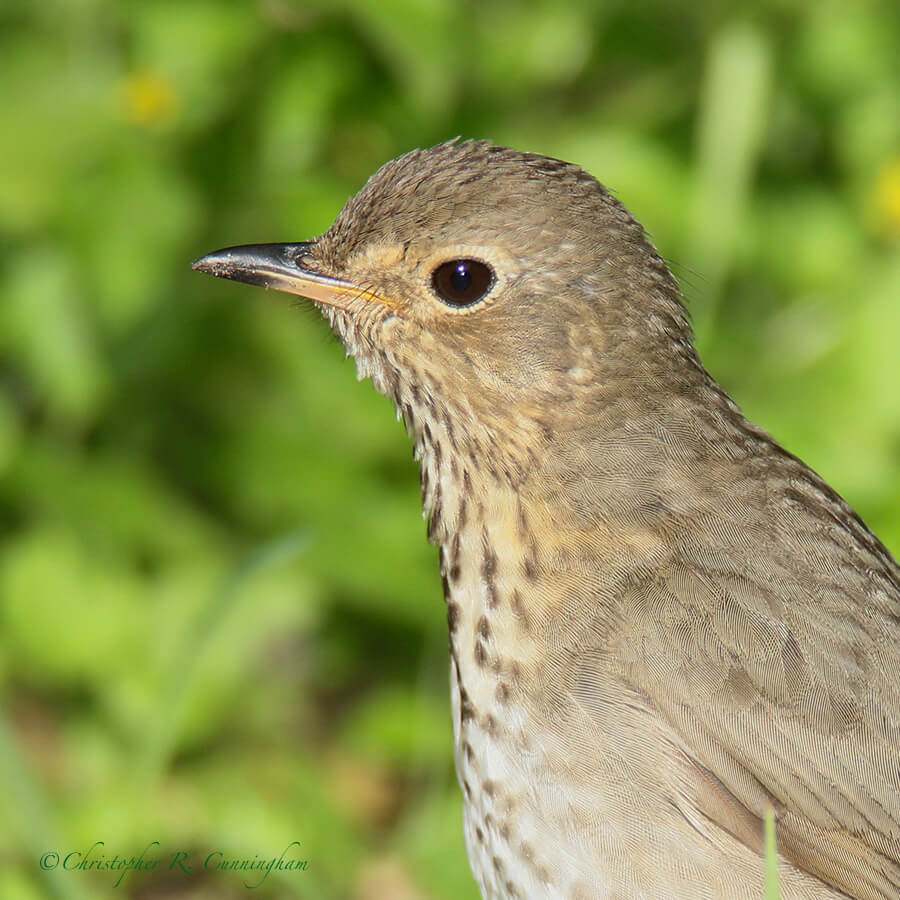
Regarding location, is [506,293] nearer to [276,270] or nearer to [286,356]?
[276,270]

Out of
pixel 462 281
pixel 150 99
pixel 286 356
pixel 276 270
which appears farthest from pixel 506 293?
pixel 286 356

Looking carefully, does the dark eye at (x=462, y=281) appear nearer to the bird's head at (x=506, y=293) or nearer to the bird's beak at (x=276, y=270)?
the bird's head at (x=506, y=293)

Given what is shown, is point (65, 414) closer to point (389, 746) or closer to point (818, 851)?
point (389, 746)

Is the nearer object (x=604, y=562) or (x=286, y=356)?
(x=604, y=562)

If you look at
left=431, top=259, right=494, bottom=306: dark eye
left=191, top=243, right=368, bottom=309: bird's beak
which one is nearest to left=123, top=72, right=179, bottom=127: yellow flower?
left=191, top=243, right=368, bottom=309: bird's beak

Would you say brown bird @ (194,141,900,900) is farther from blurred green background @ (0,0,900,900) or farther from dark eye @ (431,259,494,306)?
blurred green background @ (0,0,900,900)

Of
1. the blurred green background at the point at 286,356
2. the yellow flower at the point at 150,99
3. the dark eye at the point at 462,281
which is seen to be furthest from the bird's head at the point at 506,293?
the yellow flower at the point at 150,99
